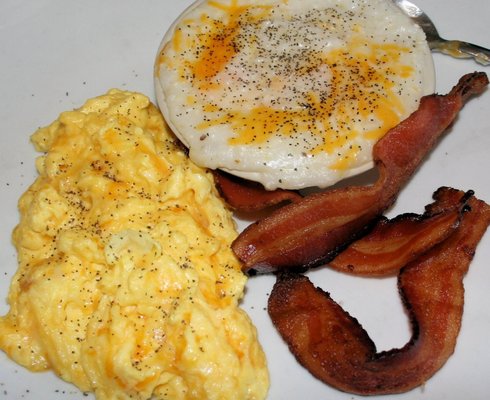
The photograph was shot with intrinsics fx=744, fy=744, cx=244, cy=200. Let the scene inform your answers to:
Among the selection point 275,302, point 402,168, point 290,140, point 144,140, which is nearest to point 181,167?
point 144,140

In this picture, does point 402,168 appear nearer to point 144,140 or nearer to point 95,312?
point 144,140

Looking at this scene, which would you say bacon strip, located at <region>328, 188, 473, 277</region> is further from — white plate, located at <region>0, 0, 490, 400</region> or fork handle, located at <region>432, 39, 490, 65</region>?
fork handle, located at <region>432, 39, 490, 65</region>

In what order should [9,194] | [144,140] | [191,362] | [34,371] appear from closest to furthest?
[191,362]
[34,371]
[144,140]
[9,194]

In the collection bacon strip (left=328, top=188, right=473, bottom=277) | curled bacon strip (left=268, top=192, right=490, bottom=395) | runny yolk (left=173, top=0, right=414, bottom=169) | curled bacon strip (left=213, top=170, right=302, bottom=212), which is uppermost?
runny yolk (left=173, top=0, right=414, bottom=169)

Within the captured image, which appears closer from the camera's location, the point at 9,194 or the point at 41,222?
the point at 41,222

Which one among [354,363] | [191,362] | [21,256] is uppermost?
[21,256]

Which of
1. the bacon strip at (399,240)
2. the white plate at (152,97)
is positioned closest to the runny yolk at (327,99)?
the bacon strip at (399,240)

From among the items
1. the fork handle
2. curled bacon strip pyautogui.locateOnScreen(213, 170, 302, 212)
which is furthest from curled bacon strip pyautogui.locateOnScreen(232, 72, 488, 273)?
the fork handle
